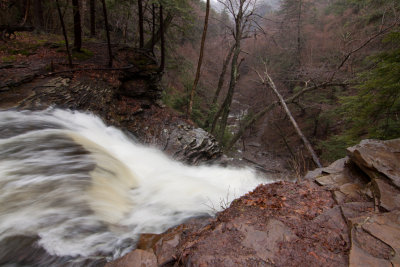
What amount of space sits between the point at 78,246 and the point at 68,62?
27.5ft

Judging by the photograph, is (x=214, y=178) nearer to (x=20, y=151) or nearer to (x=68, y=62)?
(x=20, y=151)

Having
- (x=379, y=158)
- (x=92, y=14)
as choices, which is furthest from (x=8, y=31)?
(x=379, y=158)

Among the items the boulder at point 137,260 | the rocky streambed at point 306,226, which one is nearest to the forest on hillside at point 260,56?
the rocky streambed at point 306,226

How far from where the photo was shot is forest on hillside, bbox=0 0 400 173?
20.6 ft

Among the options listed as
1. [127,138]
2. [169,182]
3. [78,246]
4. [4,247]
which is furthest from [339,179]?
[127,138]

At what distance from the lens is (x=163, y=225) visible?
3760mm

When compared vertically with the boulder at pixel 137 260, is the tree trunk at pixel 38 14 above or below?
above

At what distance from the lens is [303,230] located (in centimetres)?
273

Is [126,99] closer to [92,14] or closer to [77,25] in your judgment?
[77,25]

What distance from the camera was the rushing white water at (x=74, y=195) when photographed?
9.58ft

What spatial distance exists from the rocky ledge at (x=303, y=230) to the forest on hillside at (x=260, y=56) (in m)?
2.00

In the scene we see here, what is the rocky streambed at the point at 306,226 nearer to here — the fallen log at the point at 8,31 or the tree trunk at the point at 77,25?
the tree trunk at the point at 77,25

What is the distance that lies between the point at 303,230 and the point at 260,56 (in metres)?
14.1

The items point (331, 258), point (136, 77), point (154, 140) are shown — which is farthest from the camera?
point (136, 77)
